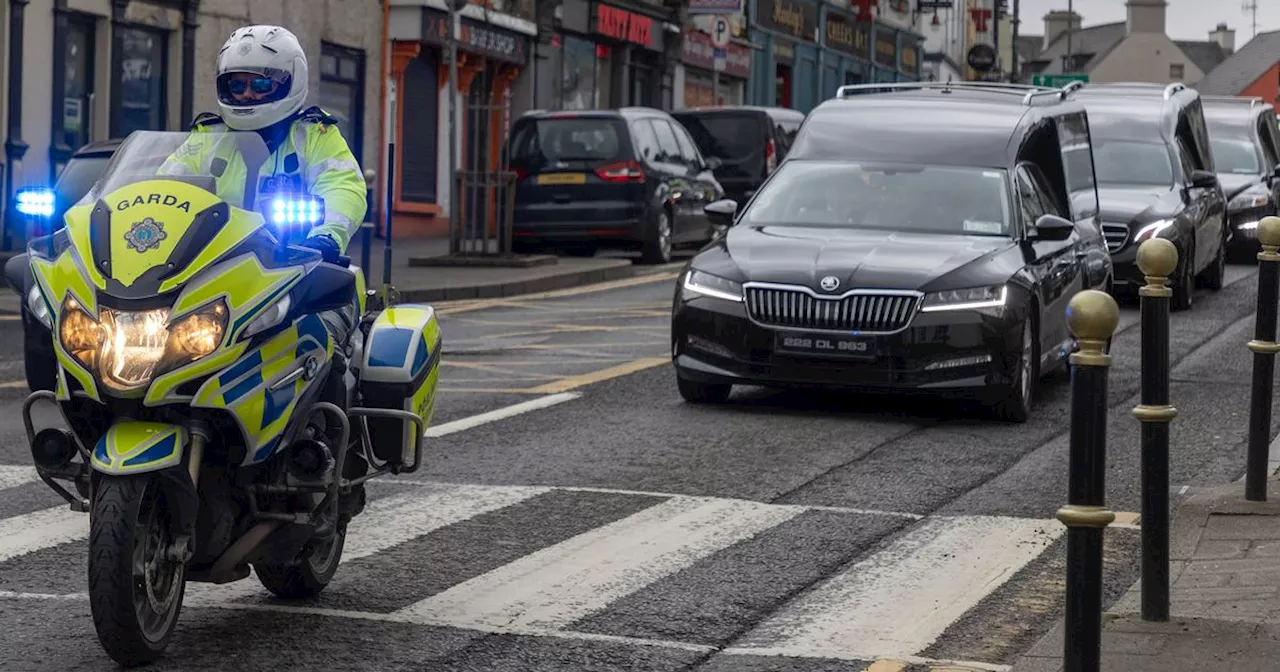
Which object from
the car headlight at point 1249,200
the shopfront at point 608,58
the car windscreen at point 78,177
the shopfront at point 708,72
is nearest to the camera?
the car windscreen at point 78,177

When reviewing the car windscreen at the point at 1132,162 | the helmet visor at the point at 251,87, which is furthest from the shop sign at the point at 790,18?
the helmet visor at the point at 251,87

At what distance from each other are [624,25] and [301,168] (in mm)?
36961

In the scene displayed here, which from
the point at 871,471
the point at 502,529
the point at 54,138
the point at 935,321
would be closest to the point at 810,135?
the point at 935,321

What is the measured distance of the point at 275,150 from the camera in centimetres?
655

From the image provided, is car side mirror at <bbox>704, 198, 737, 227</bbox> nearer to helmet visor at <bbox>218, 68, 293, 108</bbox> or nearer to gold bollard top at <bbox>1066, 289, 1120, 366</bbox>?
helmet visor at <bbox>218, 68, 293, 108</bbox>

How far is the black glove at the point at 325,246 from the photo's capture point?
19.7ft

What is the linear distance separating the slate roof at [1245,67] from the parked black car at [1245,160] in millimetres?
97494

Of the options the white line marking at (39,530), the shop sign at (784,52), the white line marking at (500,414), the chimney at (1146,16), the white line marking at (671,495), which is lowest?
the white line marking at (39,530)

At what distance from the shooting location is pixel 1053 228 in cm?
1209

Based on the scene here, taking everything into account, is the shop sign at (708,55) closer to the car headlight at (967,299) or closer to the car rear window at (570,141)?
the car rear window at (570,141)

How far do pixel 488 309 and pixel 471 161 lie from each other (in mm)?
16524

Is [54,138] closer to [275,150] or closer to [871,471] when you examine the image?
[871,471]

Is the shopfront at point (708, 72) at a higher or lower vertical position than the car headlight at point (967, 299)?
higher

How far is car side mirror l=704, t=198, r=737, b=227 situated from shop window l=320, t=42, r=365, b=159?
19.4 metres
